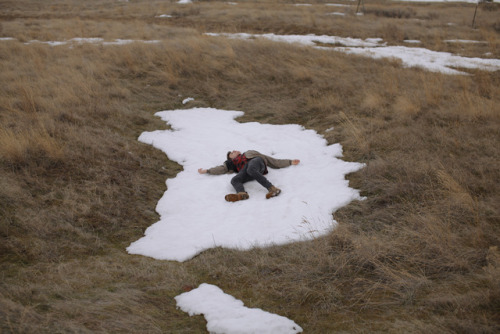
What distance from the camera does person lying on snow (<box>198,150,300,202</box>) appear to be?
19.8 ft

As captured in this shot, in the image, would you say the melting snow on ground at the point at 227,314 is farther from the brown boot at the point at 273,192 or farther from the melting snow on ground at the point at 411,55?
the melting snow on ground at the point at 411,55

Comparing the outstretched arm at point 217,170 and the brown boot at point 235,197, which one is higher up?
the outstretched arm at point 217,170

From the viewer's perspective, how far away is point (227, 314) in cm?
329

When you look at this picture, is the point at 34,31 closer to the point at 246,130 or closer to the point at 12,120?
the point at 12,120

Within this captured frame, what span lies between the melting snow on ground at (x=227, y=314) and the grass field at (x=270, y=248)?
0.38 feet

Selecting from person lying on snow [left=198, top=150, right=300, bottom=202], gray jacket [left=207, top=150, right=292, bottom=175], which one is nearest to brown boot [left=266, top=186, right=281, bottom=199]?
person lying on snow [left=198, top=150, right=300, bottom=202]

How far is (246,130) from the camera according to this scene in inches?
345

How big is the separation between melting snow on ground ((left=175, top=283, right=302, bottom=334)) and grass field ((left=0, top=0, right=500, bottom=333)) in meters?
0.12

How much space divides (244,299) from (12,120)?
260 inches

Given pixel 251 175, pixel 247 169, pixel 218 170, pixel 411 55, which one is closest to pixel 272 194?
pixel 251 175

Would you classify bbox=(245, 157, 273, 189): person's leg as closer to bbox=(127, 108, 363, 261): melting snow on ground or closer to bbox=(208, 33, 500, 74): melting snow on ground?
bbox=(127, 108, 363, 261): melting snow on ground

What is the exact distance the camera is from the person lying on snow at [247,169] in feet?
19.8

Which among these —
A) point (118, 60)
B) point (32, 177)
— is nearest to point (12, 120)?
point (32, 177)

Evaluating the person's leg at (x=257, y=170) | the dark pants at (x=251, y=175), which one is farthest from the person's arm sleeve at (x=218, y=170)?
the person's leg at (x=257, y=170)
